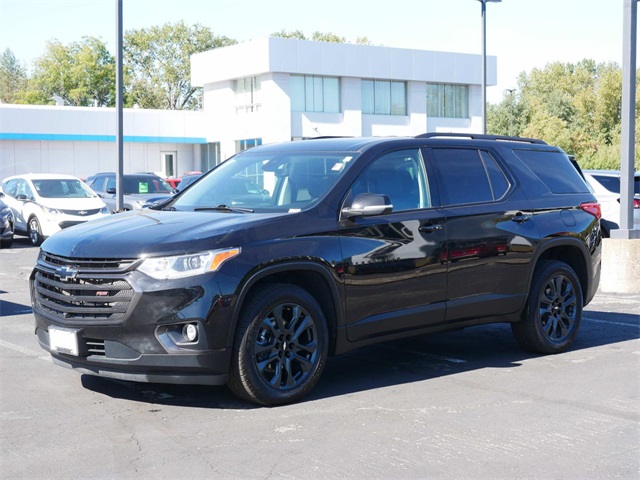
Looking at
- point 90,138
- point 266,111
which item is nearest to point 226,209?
point 266,111

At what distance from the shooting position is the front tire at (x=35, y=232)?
2117cm

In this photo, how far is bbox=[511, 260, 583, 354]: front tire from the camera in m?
7.87

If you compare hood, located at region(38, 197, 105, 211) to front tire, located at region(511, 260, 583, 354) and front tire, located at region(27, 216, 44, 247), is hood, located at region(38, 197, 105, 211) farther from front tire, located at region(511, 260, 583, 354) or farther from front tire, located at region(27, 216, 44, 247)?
front tire, located at region(511, 260, 583, 354)

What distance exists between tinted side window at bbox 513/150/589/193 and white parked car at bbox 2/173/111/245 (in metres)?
14.3

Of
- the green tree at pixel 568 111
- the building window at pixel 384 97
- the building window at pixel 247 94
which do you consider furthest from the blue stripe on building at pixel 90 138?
the green tree at pixel 568 111

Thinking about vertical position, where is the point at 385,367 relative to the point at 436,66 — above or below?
below

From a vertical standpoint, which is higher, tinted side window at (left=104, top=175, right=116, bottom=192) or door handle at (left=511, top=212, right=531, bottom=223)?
tinted side window at (left=104, top=175, right=116, bottom=192)

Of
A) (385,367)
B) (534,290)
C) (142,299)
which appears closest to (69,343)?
(142,299)

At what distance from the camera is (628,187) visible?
12656 mm

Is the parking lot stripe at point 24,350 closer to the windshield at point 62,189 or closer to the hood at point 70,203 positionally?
the hood at point 70,203

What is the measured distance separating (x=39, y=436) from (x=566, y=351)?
15.5ft

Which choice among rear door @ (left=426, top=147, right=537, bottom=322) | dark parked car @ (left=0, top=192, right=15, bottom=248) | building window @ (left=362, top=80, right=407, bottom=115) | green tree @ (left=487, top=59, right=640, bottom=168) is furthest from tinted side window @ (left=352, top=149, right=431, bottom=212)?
green tree @ (left=487, top=59, right=640, bottom=168)

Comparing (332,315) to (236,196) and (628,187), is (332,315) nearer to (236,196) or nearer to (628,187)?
(236,196)

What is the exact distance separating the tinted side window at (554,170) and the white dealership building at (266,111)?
42857mm
